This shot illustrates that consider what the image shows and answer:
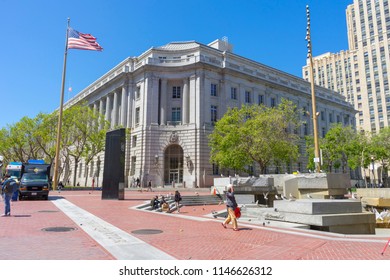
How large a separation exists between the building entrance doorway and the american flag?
2006 cm

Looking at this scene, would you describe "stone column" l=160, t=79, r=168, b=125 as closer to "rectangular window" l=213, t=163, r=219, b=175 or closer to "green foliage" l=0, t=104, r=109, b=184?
"green foliage" l=0, t=104, r=109, b=184

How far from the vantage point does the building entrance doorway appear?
45.0 m

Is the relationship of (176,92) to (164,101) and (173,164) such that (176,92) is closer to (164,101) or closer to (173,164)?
(164,101)

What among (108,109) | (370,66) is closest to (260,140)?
(108,109)

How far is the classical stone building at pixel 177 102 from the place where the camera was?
4391 centimetres

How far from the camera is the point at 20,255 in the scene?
644 centimetres

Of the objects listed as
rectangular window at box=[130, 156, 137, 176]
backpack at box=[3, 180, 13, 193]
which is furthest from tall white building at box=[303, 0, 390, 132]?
backpack at box=[3, 180, 13, 193]

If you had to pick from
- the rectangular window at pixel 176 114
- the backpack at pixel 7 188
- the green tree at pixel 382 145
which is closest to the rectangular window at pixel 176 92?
the rectangular window at pixel 176 114

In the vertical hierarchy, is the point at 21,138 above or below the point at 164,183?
above

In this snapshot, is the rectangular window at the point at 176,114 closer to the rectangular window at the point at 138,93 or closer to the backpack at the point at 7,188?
the rectangular window at the point at 138,93

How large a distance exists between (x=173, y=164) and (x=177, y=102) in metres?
10.2

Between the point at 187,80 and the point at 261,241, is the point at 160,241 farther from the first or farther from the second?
the point at 187,80

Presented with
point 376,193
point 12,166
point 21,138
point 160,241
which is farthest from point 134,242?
point 21,138

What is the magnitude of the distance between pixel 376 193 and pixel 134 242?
21.9m
